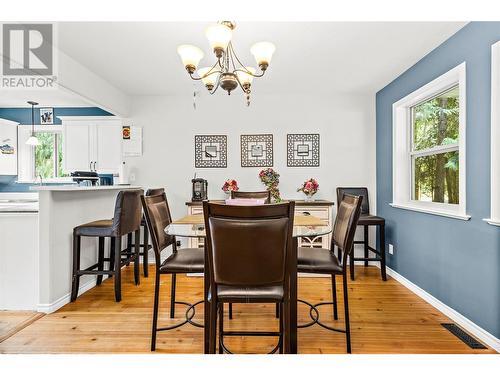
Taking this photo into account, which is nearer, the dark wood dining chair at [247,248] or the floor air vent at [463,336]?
the dark wood dining chair at [247,248]

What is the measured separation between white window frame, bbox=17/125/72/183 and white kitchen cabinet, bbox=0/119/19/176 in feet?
0.25

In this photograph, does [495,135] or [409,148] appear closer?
[495,135]

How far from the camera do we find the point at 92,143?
4.39 m

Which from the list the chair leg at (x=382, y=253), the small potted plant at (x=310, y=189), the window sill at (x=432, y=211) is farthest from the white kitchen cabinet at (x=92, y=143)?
the window sill at (x=432, y=211)

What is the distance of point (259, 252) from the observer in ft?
4.57

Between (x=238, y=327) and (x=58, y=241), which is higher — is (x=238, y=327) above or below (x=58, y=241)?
below

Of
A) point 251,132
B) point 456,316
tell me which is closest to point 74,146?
point 251,132

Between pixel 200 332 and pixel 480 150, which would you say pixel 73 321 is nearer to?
pixel 200 332

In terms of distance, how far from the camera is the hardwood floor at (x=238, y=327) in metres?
1.92

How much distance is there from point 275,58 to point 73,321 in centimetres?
295

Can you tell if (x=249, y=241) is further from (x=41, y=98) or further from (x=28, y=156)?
(x=28, y=156)

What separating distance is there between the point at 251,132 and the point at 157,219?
7.87 feet

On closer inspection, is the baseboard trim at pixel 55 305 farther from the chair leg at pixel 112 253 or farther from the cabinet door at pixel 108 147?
the cabinet door at pixel 108 147

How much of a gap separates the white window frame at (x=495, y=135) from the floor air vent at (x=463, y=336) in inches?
32.3
